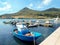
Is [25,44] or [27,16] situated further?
[27,16]

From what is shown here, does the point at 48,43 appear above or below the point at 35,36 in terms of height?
above

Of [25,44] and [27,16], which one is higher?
[27,16]

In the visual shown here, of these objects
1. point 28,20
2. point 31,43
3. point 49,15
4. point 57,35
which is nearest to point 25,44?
point 31,43

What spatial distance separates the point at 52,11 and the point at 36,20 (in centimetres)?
535

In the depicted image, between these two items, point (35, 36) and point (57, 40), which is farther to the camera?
point (35, 36)

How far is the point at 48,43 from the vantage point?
110 inches

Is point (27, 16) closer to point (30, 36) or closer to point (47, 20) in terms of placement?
point (47, 20)

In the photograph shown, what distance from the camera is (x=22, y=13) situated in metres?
30.5

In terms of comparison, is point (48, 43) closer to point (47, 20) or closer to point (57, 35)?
point (57, 35)

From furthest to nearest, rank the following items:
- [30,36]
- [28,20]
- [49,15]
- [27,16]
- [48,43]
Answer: [28,20]
[27,16]
[49,15]
[30,36]
[48,43]

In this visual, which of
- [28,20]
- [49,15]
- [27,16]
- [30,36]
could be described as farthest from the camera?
[28,20]

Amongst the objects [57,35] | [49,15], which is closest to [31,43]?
[57,35]

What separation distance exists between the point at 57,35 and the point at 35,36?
30.8ft

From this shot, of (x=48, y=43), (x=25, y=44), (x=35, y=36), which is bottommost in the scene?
(x=25, y=44)
